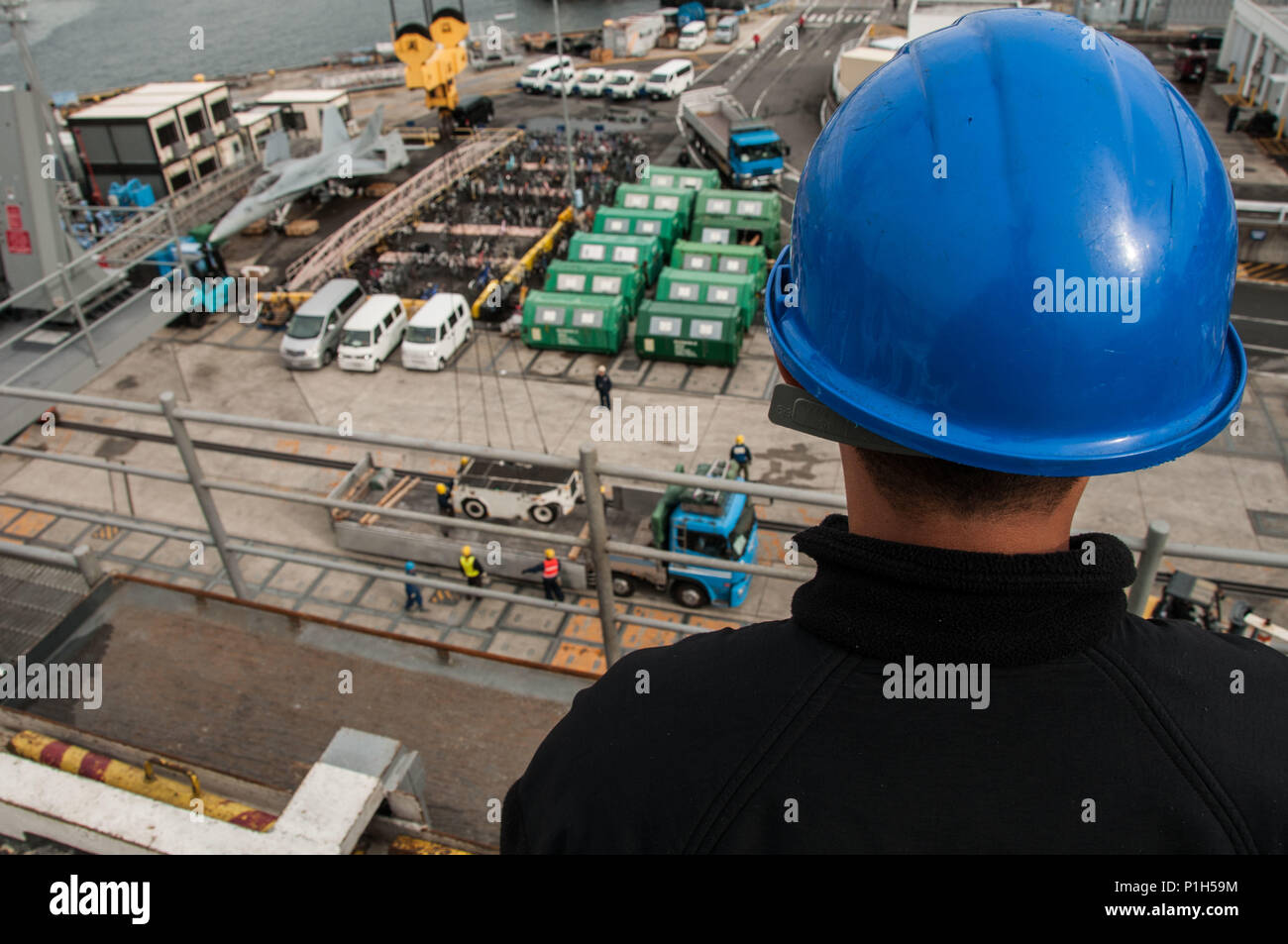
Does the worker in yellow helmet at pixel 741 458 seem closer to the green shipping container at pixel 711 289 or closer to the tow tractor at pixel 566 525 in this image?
the tow tractor at pixel 566 525

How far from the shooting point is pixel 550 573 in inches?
664

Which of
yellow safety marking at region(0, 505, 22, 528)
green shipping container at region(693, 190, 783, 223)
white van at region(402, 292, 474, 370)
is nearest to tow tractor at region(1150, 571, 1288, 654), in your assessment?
white van at region(402, 292, 474, 370)

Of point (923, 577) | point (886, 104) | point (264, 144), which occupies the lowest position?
point (264, 144)

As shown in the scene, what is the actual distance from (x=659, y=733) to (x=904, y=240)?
3.62 feet

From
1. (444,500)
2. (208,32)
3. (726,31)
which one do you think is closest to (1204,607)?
(444,500)

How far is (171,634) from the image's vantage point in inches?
255

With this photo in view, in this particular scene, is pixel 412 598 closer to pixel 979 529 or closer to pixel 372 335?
pixel 372 335

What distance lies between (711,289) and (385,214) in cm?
1645

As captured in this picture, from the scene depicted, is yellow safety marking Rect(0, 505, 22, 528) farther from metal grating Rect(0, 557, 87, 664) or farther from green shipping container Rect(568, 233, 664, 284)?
green shipping container Rect(568, 233, 664, 284)

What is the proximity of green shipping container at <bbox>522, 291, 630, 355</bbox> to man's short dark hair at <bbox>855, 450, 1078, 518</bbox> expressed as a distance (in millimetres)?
25806

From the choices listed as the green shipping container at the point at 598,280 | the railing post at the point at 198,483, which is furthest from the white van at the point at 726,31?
the railing post at the point at 198,483

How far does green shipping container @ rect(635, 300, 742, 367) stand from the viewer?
26.3 metres

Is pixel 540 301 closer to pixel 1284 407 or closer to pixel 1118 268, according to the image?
pixel 1284 407

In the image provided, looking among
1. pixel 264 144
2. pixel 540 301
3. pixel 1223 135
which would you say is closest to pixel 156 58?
pixel 264 144
